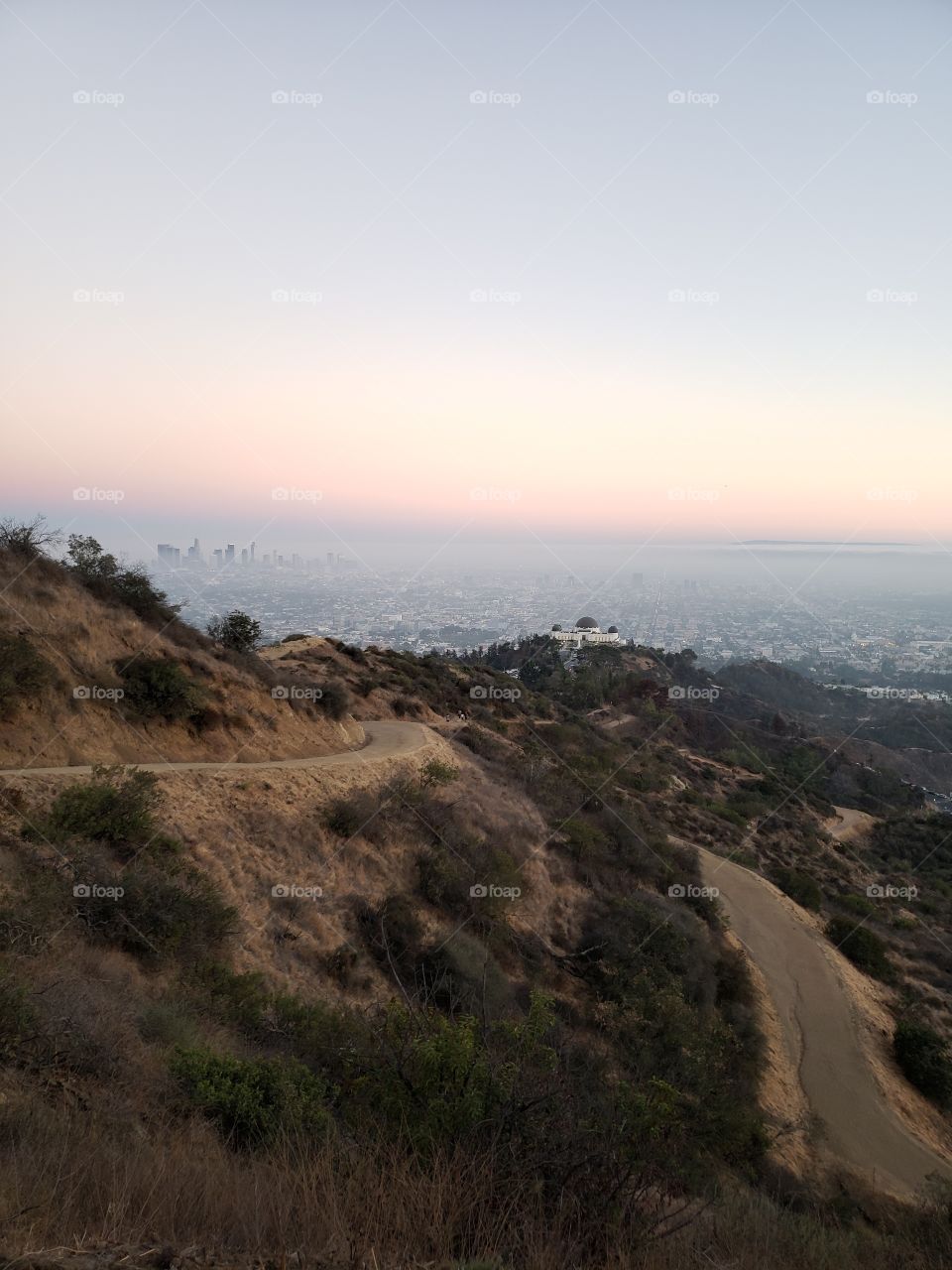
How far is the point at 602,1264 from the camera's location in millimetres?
3738

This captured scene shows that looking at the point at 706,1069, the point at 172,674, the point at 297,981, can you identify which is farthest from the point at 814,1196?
the point at 172,674

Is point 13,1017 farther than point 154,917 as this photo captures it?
No

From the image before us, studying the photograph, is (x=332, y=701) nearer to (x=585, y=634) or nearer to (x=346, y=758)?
(x=346, y=758)

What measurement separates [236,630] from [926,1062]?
21.0 metres

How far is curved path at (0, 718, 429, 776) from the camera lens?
11828mm

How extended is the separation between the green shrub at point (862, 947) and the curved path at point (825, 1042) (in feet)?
2.50

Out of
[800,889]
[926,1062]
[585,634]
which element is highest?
[585,634]

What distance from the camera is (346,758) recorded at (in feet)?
58.6

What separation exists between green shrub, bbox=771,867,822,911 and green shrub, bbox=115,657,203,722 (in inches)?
853

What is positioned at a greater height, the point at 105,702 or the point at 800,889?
the point at 105,702

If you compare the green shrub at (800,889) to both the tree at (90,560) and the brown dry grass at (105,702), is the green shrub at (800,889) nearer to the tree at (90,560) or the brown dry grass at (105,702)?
the brown dry grass at (105,702)

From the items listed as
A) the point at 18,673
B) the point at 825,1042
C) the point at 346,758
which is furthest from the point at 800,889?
the point at 18,673

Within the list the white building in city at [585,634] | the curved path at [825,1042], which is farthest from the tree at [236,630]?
the white building in city at [585,634]

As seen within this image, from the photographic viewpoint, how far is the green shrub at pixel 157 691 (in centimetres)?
1515
